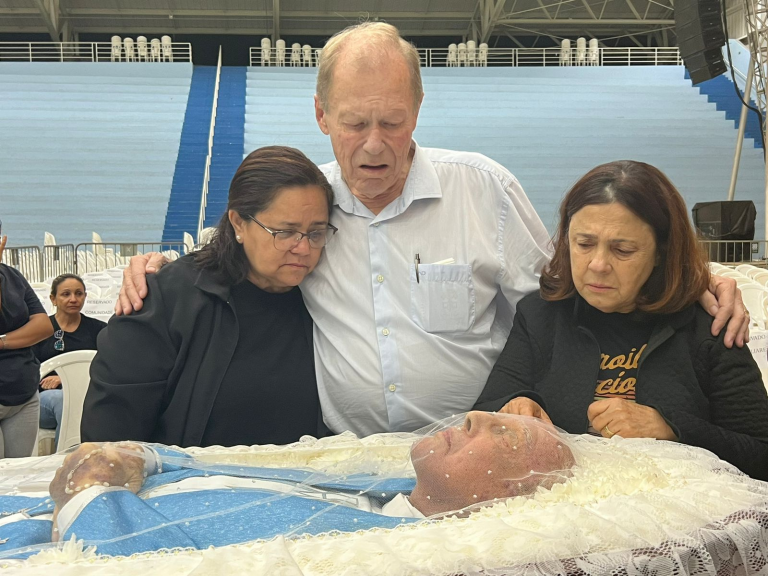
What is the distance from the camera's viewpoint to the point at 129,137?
14.2 metres

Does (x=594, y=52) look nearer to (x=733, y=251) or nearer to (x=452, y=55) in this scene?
(x=452, y=55)

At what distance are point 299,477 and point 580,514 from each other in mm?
634

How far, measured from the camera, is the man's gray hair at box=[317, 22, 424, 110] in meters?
1.90

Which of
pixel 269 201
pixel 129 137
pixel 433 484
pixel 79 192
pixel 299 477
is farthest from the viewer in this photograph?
pixel 129 137

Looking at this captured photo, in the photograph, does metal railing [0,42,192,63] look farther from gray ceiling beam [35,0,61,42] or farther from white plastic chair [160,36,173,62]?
gray ceiling beam [35,0,61,42]

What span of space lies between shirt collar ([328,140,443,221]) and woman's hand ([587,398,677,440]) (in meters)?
0.75

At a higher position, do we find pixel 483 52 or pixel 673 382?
pixel 483 52

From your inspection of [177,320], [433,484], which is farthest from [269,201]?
[433,484]

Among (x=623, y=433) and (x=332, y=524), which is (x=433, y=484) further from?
(x=623, y=433)

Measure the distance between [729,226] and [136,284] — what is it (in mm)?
8408

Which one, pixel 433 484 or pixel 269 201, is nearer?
pixel 433 484

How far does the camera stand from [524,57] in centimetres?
2114

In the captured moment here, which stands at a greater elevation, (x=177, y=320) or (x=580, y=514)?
(x=177, y=320)

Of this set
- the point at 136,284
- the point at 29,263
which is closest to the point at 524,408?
the point at 136,284
